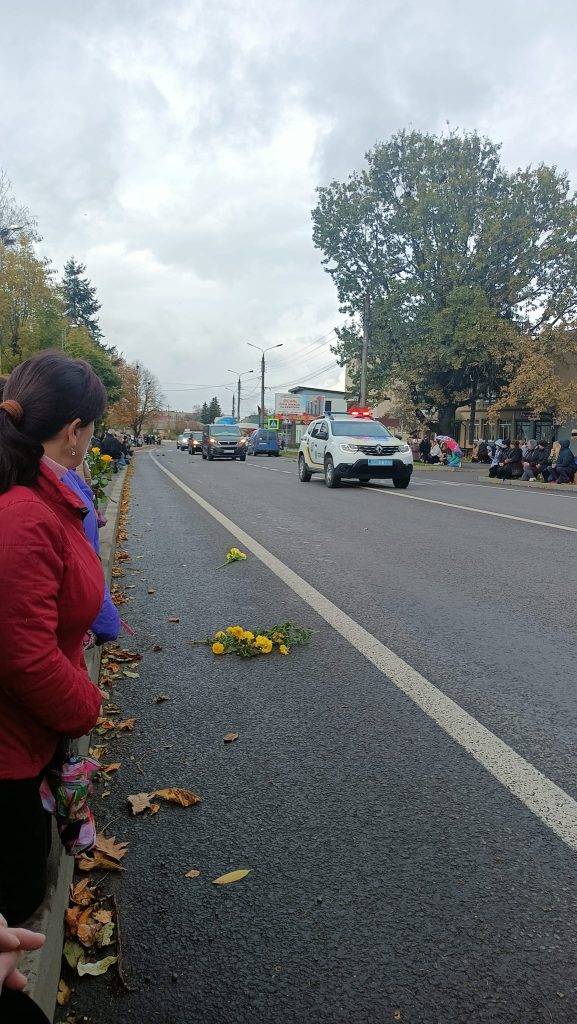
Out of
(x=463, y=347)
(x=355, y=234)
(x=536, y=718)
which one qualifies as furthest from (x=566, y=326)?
(x=536, y=718)

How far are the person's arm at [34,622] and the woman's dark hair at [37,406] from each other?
0.42 feet

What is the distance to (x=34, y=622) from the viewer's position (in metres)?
1.79

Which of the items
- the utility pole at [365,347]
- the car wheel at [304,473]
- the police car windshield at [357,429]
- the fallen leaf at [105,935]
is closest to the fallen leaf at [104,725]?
the fallen leaf at [105,935]

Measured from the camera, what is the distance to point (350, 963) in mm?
2135

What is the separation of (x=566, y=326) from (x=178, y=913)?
4425 centimetres

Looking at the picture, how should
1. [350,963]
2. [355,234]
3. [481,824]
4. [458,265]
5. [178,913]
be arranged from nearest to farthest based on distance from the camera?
[350,963] → [178,913] → [481,824] → [458,265] → [355,234]

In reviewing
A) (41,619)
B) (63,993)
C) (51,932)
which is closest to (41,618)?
(41,619)

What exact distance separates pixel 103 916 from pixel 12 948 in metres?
0.92

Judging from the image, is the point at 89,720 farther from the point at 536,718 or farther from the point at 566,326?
the point at 566,326

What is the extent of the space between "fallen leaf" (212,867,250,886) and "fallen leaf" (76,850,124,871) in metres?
0.35

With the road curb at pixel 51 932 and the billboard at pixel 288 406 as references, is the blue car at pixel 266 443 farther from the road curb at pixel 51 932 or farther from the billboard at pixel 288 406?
the road curb at pixel 51 932

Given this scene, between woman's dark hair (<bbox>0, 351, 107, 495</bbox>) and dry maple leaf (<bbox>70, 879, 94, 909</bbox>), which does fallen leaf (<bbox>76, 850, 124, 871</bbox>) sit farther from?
woman's dark hair (<bbox>0, 351, 107, 495</bbox>)

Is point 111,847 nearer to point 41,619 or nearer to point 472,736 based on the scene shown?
point 41,619

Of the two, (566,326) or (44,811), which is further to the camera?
(566,326)
